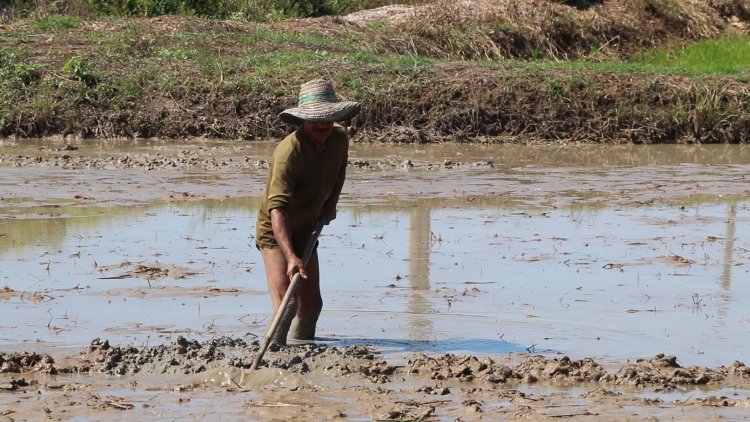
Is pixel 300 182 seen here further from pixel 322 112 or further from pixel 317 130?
pixel 322 112

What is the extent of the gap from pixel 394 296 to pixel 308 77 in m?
8.52

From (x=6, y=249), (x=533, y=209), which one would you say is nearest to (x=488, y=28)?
(x=533, y=209)

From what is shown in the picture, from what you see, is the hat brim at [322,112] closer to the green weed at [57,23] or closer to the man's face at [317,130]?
the man's face at [317,130]

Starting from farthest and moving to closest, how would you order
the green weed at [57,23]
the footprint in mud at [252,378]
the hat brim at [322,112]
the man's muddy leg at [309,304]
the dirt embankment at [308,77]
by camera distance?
the green weed at [57,23] < the dirt embankment at [308,77] < the man's muddy leg at [309,304] < the hat brim at [322,112] < the footprint in mud at [252,378]

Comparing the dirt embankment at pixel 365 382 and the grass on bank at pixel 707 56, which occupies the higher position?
the grass on bank at pixel 707 56

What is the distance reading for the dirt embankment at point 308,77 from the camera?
1482 centimetres

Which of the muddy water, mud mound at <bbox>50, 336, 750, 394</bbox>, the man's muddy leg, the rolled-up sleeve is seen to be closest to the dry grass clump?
the muddy water

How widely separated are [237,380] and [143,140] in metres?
9.48

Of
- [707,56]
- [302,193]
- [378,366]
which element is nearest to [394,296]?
[302,193]

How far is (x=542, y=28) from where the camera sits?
2045cm

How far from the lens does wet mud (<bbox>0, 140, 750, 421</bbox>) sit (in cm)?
527

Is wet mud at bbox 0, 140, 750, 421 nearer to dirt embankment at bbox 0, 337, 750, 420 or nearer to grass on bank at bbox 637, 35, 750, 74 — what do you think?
dirt embankment at bbox 0, 337, 750, 420

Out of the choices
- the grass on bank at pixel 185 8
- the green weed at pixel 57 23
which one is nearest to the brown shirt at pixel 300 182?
the green weed at pixel 57 23

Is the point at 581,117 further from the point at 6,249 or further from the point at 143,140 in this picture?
the point at 6,249
